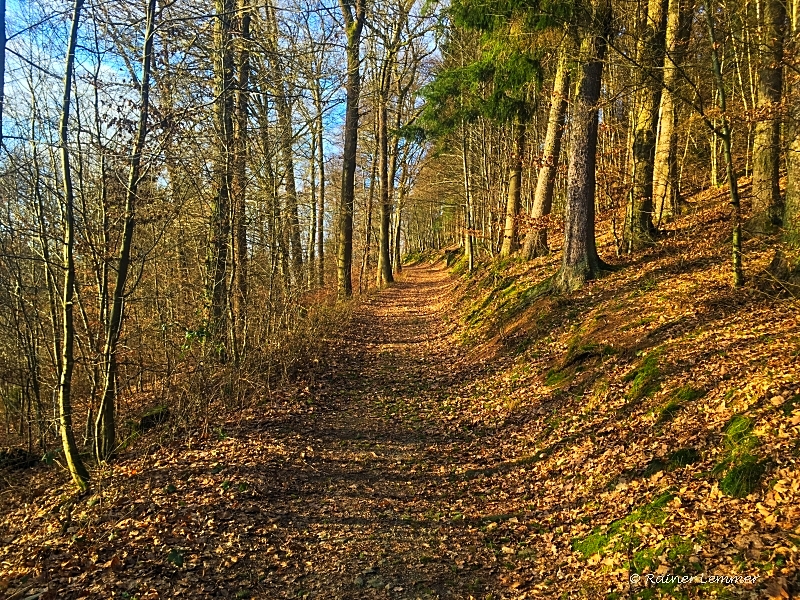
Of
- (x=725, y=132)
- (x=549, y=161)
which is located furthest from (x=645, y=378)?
(x=549, y=161)

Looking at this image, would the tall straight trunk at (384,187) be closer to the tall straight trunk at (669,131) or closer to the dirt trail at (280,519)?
the tall straight trunk at (669,131)

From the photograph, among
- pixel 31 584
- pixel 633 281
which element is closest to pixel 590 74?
pixel 633 281

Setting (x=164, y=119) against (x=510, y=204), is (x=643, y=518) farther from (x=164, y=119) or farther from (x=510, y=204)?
(x=510, y=204)

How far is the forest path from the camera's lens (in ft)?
14.3

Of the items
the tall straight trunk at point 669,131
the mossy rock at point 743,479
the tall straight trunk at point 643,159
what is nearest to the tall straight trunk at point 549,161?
the tall straight trunk at point 643,159

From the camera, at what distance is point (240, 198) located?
862cm

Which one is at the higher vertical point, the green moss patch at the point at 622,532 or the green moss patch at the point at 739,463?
the green moss patch at the point at 739,463

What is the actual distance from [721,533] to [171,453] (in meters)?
6.08

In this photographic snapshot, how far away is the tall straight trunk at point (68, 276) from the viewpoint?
5395 millimetres

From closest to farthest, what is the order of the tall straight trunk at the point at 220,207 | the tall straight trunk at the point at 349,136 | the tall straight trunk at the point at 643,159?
the tall straight trunk at the point at 220,207
the tall straight trunk at the point at 643,159
the tall straight trunk at the point at 349,136

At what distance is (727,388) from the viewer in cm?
514

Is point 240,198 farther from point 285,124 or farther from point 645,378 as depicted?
point 645,378

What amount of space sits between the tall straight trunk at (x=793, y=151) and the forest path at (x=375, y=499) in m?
5.15

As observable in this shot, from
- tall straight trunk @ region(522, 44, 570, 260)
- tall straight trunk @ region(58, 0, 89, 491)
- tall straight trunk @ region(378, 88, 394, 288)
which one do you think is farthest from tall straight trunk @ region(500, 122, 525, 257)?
tall straight trunk @ region(58, 0, 89, 491)
